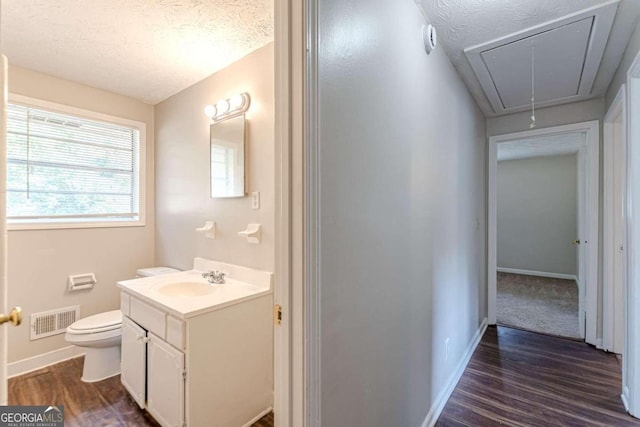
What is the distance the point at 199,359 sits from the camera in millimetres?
1523

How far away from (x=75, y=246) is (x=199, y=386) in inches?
77.8

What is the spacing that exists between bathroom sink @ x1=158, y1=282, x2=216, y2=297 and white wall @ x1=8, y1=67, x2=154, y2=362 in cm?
121

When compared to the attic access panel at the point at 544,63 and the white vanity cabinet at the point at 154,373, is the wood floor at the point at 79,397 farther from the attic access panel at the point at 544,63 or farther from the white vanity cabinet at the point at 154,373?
the attic access panel at the point at 544,63

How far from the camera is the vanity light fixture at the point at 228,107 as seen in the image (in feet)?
7.02

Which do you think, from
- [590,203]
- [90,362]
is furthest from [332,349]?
[590,203]

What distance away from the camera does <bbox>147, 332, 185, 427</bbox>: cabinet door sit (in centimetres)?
151

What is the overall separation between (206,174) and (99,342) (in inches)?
57.9

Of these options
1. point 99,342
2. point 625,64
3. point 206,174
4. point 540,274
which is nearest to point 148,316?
point 99,342

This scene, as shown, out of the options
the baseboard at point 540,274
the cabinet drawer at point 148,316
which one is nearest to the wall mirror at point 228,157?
the cabinet drawer at point 148,316

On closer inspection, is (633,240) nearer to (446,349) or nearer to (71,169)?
(446,349)

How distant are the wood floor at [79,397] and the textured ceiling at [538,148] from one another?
485cm

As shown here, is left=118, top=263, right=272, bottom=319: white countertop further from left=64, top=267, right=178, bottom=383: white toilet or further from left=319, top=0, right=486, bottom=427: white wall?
left=319, top=0, right=486, bottom=427: white wall

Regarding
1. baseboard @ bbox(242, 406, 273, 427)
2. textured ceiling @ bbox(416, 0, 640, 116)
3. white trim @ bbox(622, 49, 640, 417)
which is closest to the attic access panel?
textured ceiling @ bbox(416, 0, 640, 116)

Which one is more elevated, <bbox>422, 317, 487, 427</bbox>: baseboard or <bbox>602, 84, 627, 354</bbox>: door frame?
<bbox>602, 84, 627, 354</bbox>: door frame
